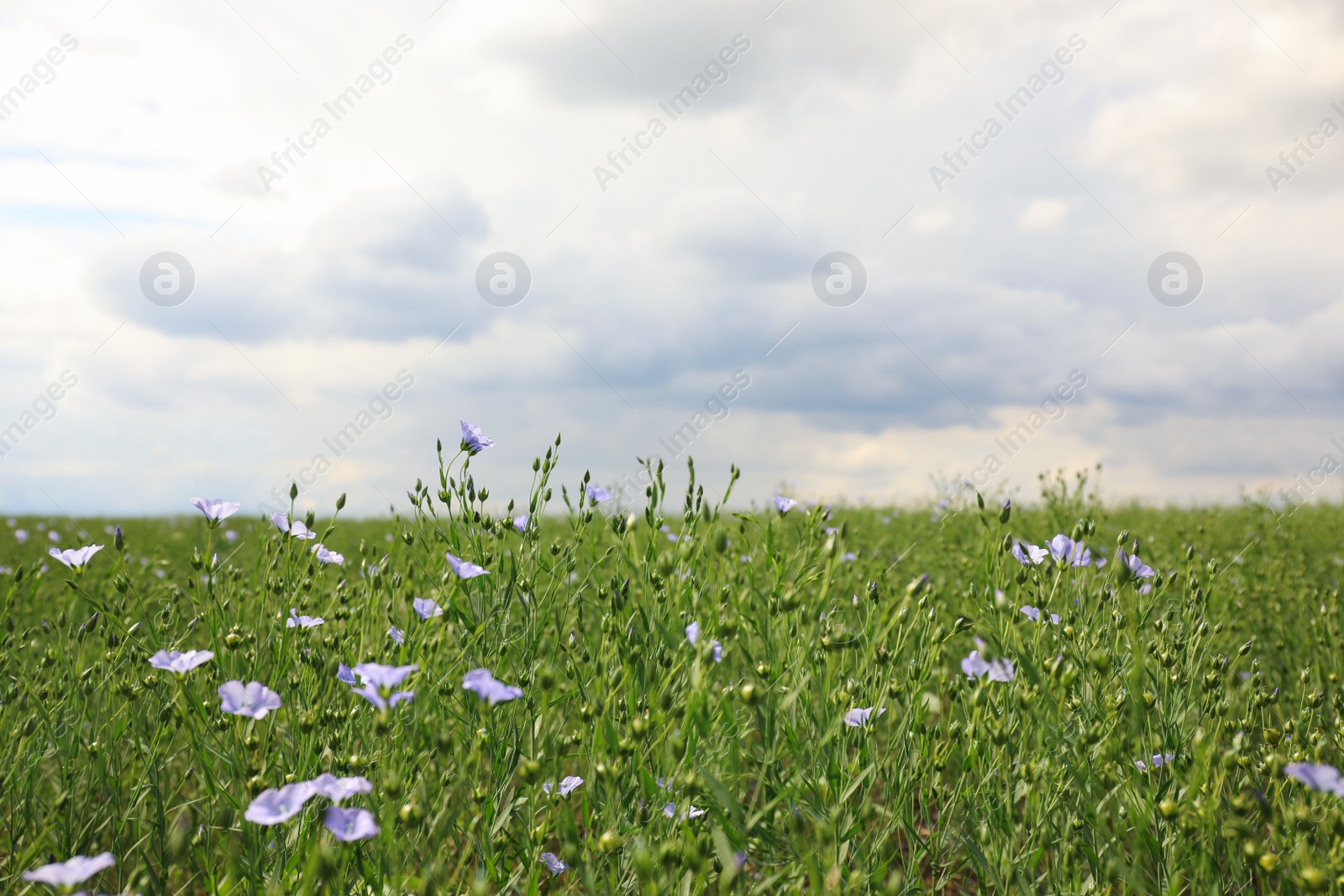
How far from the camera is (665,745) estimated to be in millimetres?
1733

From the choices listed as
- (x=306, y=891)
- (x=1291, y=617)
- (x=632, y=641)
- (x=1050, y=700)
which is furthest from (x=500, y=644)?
(x=1291, y=617)

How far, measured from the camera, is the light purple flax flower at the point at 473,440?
2.52 metres

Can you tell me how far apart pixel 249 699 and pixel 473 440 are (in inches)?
41.3

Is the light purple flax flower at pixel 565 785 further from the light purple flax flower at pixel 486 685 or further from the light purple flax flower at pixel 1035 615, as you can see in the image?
the light purple flax flower at pixel 1035 615

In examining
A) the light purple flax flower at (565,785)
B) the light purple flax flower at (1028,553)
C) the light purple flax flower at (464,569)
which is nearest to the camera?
the light purple flax flower at (565,785)

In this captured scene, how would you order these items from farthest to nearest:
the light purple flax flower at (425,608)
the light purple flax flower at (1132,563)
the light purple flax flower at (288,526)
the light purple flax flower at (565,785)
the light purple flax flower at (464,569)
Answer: the light purple flax flower at (288,526), the light purple flax flower at (1132,563), the light purple flax flower at (425,608), the light purple flax flower at (464,569), the light purple flax flower at (565,785)

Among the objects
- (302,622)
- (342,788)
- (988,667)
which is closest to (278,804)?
(342,788)

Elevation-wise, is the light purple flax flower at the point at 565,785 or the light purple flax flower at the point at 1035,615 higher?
the light purple flax flower at the point at 1035,615

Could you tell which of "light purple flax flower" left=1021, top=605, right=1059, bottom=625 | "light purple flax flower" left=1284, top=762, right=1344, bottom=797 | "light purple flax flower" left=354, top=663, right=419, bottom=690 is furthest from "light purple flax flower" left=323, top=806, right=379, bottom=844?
"light purple flax flower" left=1021, top=605, right=1059, bottom=625

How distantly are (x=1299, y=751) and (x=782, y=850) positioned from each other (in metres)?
1.33

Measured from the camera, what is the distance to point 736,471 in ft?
8.05

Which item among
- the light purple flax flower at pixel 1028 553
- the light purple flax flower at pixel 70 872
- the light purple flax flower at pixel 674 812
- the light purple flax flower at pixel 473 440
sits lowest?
the light purple flax flower at pixel 70 872

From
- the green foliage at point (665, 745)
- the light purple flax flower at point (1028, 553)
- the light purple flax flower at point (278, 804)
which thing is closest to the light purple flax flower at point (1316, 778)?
the green foliage at point (665, 745)

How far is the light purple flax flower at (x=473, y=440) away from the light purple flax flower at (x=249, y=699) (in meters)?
0.99
